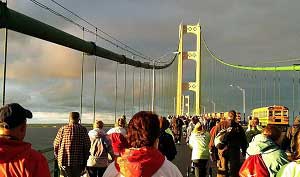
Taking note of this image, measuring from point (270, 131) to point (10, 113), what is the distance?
11.6 ft

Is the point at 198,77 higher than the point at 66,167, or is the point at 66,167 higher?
the point at 198,77

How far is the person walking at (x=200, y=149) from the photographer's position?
1072 centimetres

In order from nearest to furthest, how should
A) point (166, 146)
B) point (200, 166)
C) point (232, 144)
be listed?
point (166, 146) → point (232, 144) → point (200, 166)

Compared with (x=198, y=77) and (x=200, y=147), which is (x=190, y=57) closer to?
(x=198, y=77)

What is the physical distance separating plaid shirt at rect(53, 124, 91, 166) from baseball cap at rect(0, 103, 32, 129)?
4680mm

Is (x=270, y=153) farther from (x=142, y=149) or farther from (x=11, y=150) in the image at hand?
(x=11, y=150)

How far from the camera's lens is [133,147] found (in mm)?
3303

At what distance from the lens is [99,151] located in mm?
8977

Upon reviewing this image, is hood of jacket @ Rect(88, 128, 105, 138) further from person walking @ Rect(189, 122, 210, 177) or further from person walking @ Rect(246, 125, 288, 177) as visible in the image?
person walking @ Rect(246, 125, 288, 177)

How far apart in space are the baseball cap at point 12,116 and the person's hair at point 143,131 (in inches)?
24.4

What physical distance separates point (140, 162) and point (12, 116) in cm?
78

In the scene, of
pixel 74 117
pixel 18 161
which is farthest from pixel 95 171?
pixel 18 161

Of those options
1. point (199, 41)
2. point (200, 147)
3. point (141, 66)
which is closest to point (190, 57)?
point (199, 41)

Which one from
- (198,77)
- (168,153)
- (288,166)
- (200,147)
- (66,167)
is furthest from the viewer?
(198,77)
